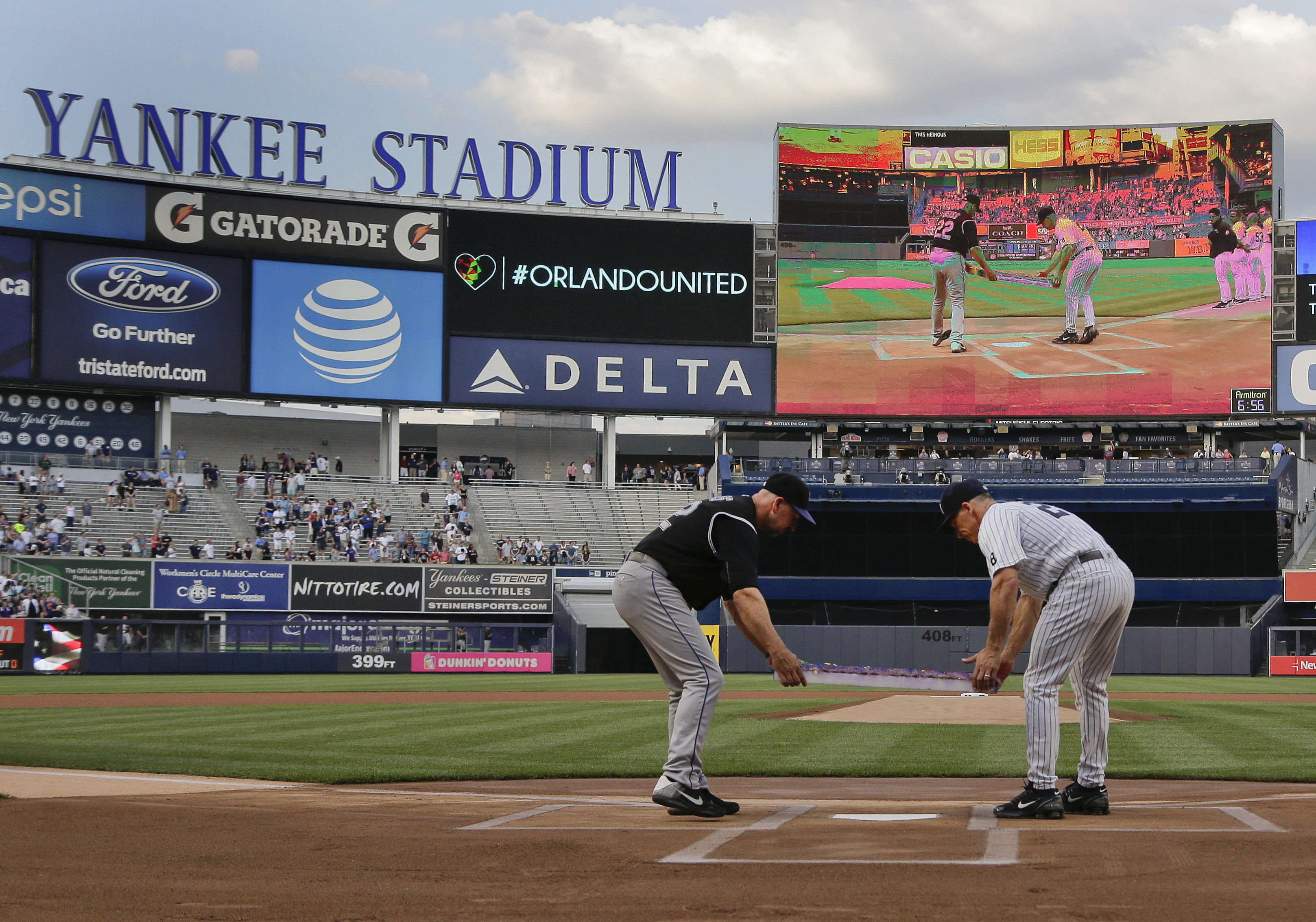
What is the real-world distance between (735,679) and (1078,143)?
1036 inches

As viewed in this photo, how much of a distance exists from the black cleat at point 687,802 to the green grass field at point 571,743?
3.62 m

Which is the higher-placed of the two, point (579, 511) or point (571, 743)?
point (579, 511)

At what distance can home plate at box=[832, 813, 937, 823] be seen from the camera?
6.90 metres

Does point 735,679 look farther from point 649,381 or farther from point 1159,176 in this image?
point 1159,176

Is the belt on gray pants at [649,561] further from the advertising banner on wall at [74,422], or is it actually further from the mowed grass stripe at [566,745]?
the advertising banner on wall at [74,422]

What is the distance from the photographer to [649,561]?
7246mm

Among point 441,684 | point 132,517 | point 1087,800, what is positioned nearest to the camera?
point 1087,800

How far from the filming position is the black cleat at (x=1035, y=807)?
677 cm

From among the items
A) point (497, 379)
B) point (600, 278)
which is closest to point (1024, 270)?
point (600, 278)

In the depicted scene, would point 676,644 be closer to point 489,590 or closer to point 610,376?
point 489,590

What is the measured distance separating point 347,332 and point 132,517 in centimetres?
932

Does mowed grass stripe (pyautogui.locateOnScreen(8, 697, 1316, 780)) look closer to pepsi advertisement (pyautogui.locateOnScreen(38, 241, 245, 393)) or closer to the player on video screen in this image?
pepsi advertisement (pyautogui.locateOnScreen(38, 241, 245, 393))

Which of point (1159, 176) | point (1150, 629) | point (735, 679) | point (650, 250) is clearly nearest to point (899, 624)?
point (1150, 629)

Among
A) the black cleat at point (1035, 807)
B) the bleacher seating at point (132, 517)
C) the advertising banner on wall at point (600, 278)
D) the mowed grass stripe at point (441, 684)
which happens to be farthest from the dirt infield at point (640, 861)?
the advertising banner on wall at point (600, 278)
